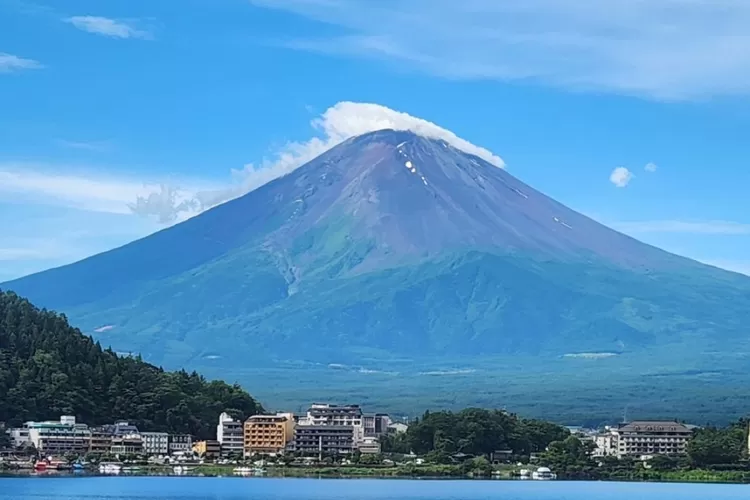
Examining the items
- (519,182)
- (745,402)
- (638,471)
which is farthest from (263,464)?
→ (519,182)

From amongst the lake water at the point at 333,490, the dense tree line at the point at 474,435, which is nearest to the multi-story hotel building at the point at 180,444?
the lake water at the point at 333,490

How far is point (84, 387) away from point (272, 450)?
26.6 ft

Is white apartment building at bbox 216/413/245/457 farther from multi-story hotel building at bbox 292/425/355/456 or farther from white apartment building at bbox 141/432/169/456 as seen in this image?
white apartment building at bbox 141/432/169/456

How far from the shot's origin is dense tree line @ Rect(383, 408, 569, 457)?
66.5 meters

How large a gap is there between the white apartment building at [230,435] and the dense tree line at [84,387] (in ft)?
3.91

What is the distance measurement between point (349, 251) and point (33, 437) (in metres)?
90.0

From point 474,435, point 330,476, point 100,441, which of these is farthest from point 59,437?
point 474,435

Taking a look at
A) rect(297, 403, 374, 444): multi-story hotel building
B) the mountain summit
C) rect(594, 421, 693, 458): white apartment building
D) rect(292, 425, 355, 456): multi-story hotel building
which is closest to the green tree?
rect(594, 421, 693, 458): white apartment building

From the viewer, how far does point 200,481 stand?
196 feet

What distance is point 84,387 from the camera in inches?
2758

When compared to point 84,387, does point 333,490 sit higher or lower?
lower

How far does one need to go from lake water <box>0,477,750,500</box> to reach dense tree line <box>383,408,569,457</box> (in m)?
4.15

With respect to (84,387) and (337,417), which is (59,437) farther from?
(337,417)

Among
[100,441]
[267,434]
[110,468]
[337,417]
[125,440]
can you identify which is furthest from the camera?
[337,417]
